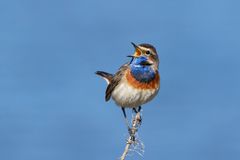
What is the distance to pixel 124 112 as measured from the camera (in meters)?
8.19

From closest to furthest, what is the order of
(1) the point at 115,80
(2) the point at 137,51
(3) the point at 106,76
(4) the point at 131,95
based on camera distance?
(2) the point at 137,51, (4) the point at 131,95, (1) the point at 115,80, (3) the point at 106,76

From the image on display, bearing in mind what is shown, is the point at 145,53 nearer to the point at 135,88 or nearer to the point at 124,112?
the point at 135,88

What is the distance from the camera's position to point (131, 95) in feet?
25.1

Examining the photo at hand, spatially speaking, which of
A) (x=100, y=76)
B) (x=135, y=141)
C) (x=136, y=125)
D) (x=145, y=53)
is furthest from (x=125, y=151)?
(x=100, y=76)

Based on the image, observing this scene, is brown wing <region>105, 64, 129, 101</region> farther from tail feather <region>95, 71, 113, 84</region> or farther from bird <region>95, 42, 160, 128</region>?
tail feather <region>95, 71, 113, 84</region>

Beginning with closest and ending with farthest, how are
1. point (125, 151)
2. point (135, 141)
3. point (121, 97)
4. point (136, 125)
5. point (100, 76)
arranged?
1. point (125, 151)
2. point (135, 141)
3. point (136, 125)
4. point (121, 97)
5. point (100, 76)

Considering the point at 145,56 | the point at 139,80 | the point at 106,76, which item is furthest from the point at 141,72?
the point at 106,76

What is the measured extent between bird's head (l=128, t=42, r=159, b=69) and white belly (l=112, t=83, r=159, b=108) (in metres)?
0.41

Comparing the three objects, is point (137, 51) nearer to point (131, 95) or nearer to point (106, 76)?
point (131, 95)

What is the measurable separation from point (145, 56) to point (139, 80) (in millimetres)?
466

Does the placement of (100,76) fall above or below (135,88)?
above

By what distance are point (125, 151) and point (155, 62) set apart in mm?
4520

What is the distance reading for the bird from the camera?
7.43 metres

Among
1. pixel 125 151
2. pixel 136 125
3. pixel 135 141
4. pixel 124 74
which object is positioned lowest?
pixel 125 151
